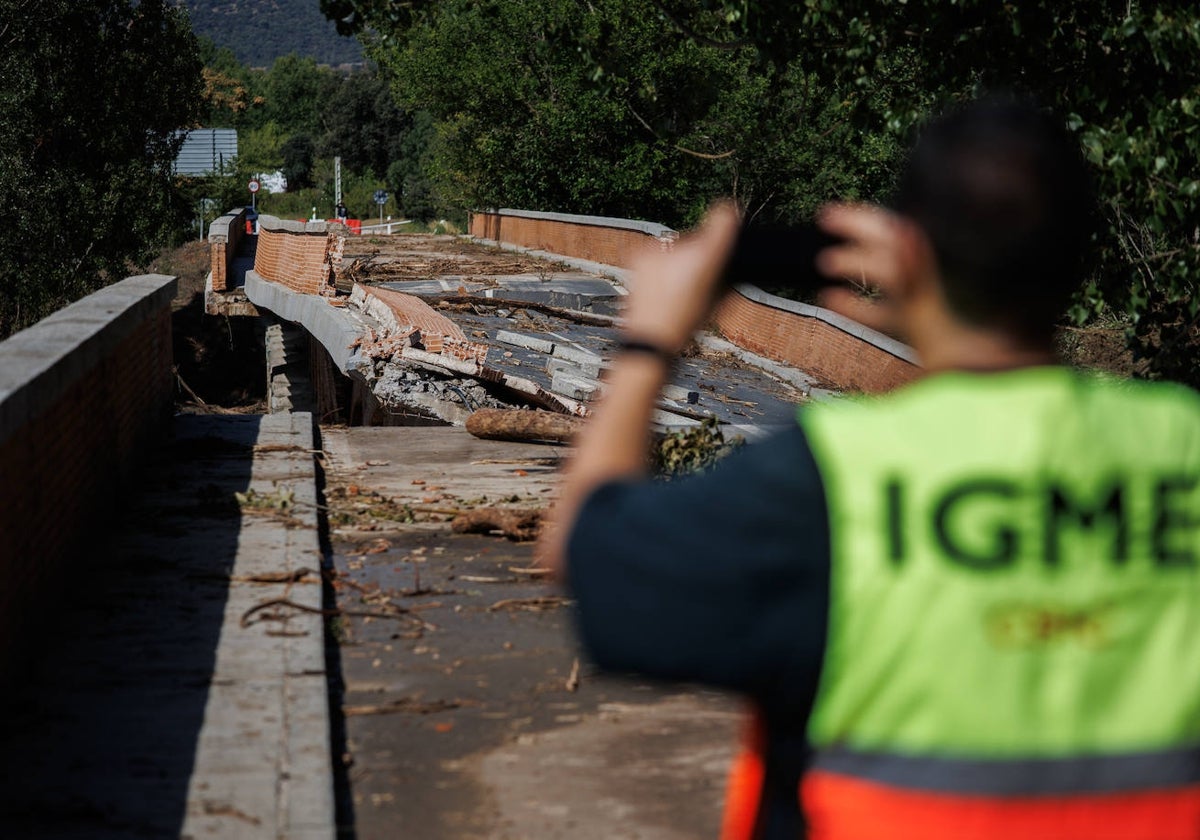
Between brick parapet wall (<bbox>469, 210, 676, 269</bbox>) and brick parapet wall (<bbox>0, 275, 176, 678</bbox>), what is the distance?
13698 millimetres

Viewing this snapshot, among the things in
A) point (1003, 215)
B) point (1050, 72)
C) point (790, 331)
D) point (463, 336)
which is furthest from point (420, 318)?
point (1003, 215)

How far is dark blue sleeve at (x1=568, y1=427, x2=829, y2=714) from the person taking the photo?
4.87 feet

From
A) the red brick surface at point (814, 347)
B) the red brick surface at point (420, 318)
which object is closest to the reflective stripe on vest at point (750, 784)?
the red brick surface at point (420, 318)

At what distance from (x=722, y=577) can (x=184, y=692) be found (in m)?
4.06

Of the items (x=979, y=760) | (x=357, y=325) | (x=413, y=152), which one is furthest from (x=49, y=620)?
(x=413, y=152)

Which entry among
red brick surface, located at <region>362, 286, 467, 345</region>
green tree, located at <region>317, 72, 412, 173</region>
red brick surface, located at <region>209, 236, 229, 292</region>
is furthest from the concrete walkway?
green tree, located at <region>317, 72, 412, 173</region>

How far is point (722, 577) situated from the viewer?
1482 millimetres

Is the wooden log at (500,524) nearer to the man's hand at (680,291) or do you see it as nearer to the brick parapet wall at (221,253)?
the man's hand at (680,291)

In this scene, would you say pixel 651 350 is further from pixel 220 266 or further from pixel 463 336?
pixel 220 266

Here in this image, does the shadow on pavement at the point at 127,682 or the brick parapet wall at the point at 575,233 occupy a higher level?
the brick parapet wall at the point at 575,233

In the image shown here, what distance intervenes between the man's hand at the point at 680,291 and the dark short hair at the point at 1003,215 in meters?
0.25

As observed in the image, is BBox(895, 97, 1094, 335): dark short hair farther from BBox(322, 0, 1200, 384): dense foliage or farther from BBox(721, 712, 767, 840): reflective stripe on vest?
BBox(322, 0, 1200, 384): dense foliage

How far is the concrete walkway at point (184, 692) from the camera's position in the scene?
420cm

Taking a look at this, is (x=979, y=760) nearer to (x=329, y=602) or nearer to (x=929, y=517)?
(x=929, y=517)
